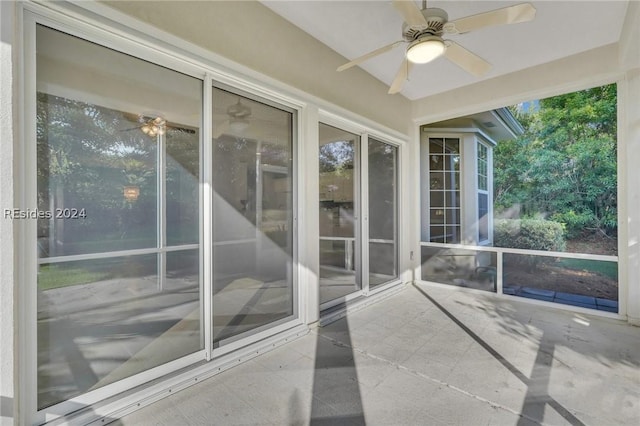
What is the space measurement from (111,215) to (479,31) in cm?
376

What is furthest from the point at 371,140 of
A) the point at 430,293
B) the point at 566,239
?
the point at 566,239

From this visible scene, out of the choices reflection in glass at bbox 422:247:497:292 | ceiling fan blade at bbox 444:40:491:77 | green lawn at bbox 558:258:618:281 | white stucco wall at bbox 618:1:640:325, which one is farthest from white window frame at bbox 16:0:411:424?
green lawn at bbox 558:258:618:281

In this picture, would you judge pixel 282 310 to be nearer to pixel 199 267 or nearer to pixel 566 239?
pixel 199 267

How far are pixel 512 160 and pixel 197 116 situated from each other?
4195 mm

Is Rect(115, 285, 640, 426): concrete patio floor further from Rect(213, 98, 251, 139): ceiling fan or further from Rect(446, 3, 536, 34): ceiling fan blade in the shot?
Rect(446, 3, 536, 34): ceiling fan blade

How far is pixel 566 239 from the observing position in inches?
148

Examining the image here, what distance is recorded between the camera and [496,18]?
6.57 feet

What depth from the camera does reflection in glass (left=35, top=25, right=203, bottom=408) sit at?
172 centimetres

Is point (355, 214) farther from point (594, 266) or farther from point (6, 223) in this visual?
point (6, 223)

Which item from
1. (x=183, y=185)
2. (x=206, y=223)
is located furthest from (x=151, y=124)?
(x=206, y=223)

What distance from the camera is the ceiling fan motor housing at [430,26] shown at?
2074 millimetres

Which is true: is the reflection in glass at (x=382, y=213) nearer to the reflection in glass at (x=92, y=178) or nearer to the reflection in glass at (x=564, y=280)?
the reflection in glass at (x=564, y=280)

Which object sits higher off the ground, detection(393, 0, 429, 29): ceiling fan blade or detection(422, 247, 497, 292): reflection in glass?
detection(393, 0, 429, 29): ceiling fan blade

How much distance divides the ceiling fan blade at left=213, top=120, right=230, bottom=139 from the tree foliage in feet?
12.8
